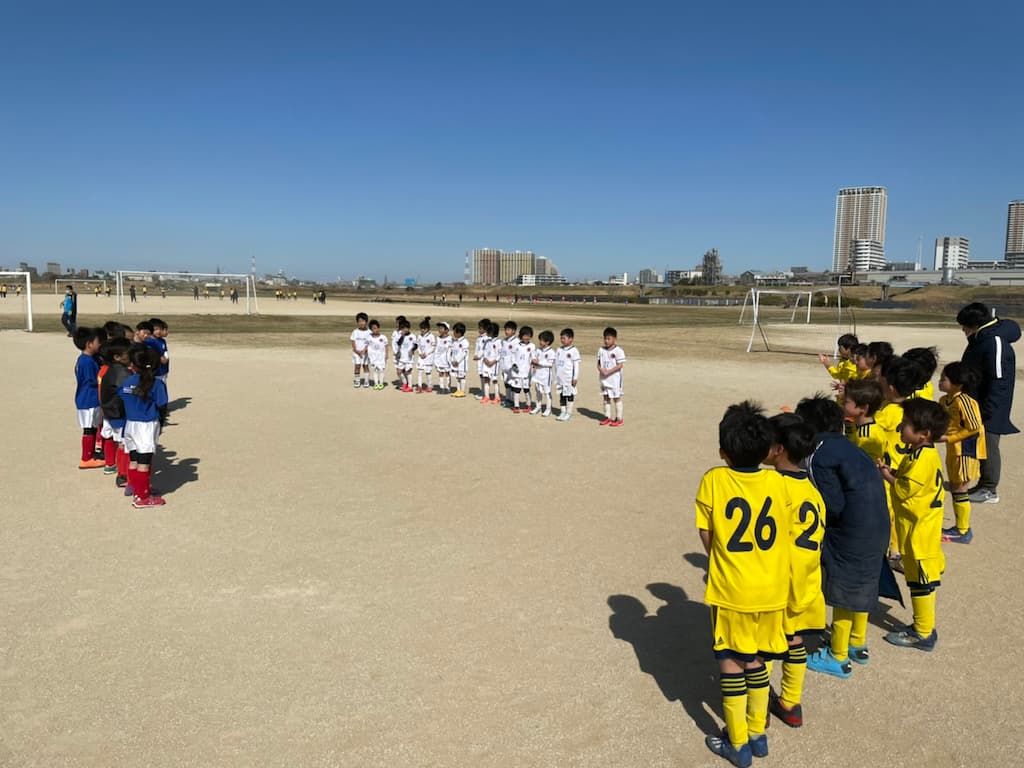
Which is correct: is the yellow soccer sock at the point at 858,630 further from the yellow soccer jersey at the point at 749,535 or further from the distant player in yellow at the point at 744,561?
the yellow soccer jersey at the point at 749,535

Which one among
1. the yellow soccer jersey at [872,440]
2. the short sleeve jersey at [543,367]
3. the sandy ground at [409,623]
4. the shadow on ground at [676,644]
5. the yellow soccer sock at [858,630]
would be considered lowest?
the shadow on ground at [676,644]

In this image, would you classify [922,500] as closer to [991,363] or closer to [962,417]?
[962,417]

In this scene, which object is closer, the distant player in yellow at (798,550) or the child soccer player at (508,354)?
the distant player in yellow at (798,550)

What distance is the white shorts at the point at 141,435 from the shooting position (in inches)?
256

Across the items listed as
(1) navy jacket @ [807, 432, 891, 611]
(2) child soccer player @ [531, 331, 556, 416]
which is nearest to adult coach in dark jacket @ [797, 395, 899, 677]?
(1) navy jacket @ [807, 432, 891, 611]

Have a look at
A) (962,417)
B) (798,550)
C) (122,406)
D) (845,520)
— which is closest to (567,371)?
(962,417)

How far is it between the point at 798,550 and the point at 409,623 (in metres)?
2.58

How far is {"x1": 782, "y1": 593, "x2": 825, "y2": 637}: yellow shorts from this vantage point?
340cm

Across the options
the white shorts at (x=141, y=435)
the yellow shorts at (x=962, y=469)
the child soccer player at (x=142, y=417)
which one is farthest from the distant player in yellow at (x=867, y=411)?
the white shorts at (x=141, y=435)

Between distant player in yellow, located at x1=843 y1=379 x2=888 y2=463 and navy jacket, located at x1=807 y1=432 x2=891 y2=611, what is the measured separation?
0.92m

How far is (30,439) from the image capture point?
9.54 metres

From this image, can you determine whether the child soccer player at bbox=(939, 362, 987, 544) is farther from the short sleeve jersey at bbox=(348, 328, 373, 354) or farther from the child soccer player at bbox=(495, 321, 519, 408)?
the short sleeve jersey at bbox=(348, 328, 373, 354)

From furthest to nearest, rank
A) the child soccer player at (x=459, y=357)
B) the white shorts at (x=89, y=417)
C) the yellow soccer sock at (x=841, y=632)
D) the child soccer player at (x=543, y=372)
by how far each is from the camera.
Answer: the child soccer player at (x=459, y=357), the child soccer player at (x=543, y=372), the white shorts at (x=89, y=417), the yellow soccer sock at (x=841, y=632)

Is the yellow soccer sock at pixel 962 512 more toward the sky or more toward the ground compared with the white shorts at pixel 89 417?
more toward the ground
